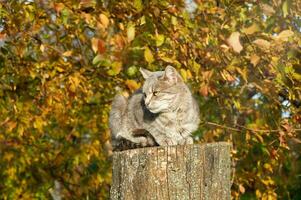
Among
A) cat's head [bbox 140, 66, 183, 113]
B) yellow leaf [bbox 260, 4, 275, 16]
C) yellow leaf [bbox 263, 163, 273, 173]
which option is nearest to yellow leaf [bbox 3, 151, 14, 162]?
yellow leaf [bbox 263, 163, 273, 173]

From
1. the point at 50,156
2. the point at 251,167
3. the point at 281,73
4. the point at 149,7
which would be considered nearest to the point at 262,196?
the point at 251,167

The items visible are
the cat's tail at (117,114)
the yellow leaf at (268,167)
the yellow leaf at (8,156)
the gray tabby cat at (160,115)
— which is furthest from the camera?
the yellow leaf at (8,156)

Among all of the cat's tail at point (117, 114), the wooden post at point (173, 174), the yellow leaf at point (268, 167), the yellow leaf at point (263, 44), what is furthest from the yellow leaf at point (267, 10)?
the yellow leaf at point (268, 167)

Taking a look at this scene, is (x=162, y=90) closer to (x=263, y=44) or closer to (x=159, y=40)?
(x=159, y=40)

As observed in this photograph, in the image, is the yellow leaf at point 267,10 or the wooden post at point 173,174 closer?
the wooden post at point 173,174

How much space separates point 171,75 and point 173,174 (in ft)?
5.41

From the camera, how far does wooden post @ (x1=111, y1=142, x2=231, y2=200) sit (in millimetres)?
3344

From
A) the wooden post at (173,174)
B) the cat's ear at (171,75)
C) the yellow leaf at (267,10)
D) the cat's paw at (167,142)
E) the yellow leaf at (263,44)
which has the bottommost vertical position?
the wooden post at (173,174)

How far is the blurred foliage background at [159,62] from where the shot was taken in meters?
5.06

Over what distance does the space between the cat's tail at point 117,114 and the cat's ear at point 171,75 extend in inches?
21.7

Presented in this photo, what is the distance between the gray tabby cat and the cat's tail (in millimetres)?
20

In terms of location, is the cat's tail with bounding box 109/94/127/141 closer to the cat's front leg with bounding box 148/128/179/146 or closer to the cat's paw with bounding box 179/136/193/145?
the cat's front leg with bounding box 148/128/179/146

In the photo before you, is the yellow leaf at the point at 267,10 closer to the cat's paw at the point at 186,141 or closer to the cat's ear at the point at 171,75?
the cat's ear at the point at 171,75

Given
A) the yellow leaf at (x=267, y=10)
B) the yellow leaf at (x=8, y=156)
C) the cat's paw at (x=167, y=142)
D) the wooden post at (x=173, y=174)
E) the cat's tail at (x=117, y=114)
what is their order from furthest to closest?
the yellow leaf at (x=8, y=156) < the cat's tail at (x=117, y=114) < the yellow leaf at (x=267, y=10) < the cat's paw at (x=167, y=142) < the wooden post at (x=173, y=174)
